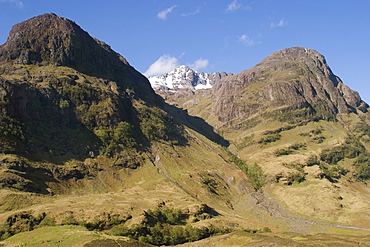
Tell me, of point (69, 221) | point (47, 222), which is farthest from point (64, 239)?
point (47, 222)

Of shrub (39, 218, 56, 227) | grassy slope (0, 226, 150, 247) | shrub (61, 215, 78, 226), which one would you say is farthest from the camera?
shrub (61, 215, 78, 226)

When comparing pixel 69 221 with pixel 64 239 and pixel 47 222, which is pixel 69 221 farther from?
pixel 64 239

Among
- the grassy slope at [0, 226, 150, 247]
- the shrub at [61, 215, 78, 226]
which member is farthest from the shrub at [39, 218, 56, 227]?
the grassy slope at [0, 226, 150, 247]

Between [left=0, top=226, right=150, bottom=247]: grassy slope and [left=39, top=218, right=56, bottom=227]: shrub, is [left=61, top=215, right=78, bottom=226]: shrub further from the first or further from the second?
[left=0, top=226, right=150, bottom=247]: grassy slope

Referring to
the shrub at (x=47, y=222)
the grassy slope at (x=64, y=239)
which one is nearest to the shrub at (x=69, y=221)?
the shrub at (x=47, y=222)

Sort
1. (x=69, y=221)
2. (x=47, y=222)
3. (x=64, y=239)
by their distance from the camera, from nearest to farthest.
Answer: (x=64, y=239), (x=47, y=222), (x=69, y=221)

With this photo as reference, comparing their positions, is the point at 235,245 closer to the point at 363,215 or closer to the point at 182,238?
the point at 182,238

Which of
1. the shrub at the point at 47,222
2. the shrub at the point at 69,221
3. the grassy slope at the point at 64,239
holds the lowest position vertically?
the shrub at the point at 47,222

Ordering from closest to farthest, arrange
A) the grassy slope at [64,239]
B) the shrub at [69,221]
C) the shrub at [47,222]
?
the grassy slope at [64,239], the shrub at [47,222], the shrub at [69,221]

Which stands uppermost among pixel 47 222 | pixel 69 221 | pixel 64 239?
pixel 64 239

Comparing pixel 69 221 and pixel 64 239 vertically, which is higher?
pixel 64 239

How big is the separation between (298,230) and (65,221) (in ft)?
444

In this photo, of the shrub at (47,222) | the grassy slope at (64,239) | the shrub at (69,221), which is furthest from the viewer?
the shrub at (69,221)

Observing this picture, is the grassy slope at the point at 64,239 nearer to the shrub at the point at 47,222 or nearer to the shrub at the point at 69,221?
the shrub at the point at 47,222
